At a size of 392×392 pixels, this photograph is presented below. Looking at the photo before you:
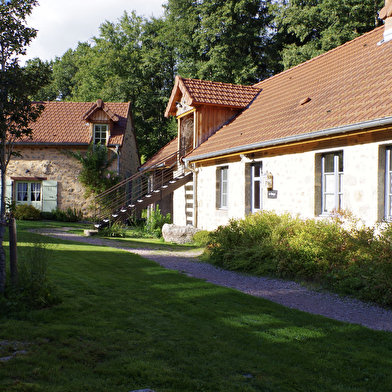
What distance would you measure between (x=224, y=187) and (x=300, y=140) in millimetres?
4640

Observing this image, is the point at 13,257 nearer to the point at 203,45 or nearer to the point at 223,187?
the point at 223,187

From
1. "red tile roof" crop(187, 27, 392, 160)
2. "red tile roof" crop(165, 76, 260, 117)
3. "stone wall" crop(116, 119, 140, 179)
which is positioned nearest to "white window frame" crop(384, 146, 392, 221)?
"red tile roof" crop(187, 27, 392, 160)

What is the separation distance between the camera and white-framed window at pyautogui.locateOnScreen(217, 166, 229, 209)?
1362cm

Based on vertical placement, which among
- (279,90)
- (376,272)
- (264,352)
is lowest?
(264,352)

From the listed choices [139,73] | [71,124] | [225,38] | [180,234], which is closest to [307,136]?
[180,234]

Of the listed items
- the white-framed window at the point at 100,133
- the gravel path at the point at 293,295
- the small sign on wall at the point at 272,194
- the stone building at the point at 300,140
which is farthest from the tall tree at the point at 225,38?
the gravel path at the point at 293,295

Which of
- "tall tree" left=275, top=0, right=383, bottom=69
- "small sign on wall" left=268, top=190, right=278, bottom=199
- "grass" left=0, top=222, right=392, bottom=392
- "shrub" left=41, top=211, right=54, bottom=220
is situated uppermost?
"tall tree" left=275, top=0, right=383, bottom=69

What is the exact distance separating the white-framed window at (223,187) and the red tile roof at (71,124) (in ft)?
32.2

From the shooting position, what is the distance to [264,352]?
3.97 metres

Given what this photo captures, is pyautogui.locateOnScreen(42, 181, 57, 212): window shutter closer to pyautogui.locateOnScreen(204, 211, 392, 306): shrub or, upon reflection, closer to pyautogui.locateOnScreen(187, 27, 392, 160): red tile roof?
pyautogui.locateOnScreen(187, 27, 392, 160): red tile roof

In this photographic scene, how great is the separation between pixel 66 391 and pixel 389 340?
337 cm

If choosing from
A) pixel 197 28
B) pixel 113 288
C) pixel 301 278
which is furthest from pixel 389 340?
pixel 197 28

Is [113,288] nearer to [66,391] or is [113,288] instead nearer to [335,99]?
[66,391]

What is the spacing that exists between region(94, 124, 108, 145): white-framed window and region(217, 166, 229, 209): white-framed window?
35.2 feet
